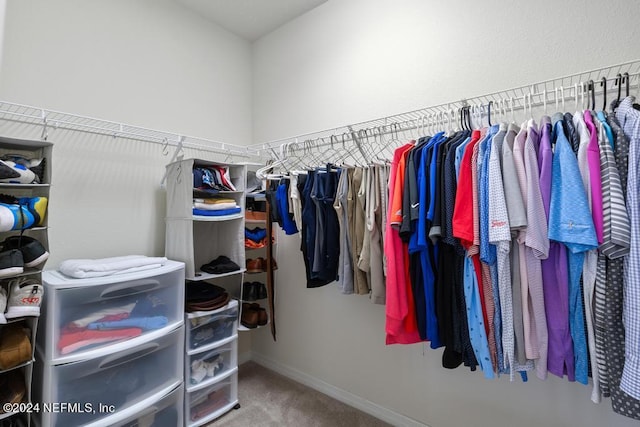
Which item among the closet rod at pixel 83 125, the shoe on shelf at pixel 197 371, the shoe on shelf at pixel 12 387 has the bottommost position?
the shoe on shelf at pixel 197 371

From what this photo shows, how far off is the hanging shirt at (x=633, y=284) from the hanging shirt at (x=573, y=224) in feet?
0.30

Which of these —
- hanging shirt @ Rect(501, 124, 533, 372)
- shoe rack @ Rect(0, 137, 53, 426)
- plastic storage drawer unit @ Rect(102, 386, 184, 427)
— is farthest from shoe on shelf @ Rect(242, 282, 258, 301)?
hanging shirt @ Rect(501, 124, 533, 372)

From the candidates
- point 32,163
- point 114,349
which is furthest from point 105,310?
point 32,163

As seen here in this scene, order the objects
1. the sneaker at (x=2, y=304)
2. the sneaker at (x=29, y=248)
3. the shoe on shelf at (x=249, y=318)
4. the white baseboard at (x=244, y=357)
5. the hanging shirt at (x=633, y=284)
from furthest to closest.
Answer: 1. the white baseboard at (x=244, y=357)
2. the shoe on shelf at (x=249, y=318)
3. the sneaker at (x=29, y=248)
4. the sneaker at (x=2, y=304)
5. the hanging shirt at (x=633, y=284)

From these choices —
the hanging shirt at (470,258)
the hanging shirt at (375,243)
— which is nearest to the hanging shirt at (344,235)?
the hanging shirt at (375,243)

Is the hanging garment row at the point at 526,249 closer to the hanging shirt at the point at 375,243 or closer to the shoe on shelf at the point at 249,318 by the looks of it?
the hanging shirt at the point at 375,243

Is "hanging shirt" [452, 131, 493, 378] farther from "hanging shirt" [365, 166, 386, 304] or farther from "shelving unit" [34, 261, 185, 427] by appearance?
"shelving unit" [34, 261, 185, 427]

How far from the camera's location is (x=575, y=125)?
1.02 meters

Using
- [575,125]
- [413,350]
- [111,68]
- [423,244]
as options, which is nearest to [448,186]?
[423,244]

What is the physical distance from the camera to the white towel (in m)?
1.41

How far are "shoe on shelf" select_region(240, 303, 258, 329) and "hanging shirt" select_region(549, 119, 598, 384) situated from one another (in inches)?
72.5

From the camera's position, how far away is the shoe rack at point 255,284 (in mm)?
2176

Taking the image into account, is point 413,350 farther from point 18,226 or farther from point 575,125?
point 18,226

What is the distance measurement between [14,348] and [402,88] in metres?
2.35
